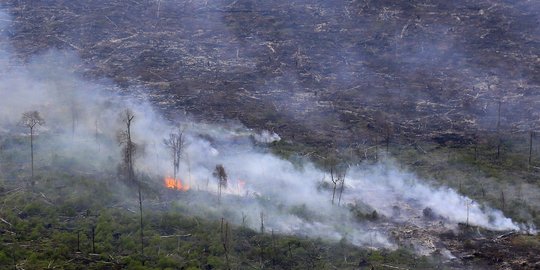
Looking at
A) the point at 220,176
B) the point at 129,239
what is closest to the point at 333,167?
the point at 220,176

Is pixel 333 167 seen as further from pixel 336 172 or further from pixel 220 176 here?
pixel 220 176

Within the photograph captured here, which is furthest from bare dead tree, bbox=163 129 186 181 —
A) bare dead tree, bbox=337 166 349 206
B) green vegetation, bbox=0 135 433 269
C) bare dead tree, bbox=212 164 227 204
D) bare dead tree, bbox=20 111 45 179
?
bare dead tree, bbox=337 166 349 206

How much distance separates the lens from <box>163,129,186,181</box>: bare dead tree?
3672 centimetres

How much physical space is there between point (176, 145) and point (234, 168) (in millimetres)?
3692

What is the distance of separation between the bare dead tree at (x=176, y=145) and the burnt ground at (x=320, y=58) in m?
5.38

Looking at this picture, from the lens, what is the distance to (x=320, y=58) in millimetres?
54188

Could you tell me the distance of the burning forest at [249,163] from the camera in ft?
96.0

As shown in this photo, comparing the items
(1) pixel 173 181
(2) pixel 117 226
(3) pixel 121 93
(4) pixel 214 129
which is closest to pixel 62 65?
(3) pixel 121 93

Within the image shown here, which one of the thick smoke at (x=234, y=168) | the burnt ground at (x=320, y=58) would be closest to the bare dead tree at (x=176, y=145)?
the thick smoke at (x=234, y=168)

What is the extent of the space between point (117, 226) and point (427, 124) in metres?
23.0

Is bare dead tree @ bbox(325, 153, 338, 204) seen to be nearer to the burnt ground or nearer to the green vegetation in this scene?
the green vegetation

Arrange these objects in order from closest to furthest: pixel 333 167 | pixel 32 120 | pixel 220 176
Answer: pixel 220 176, pixel 333 167, pixel 32 120

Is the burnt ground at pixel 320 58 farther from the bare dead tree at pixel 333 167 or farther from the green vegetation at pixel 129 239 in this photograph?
the green vegetation at pixel 129 239

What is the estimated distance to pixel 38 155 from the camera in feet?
123
